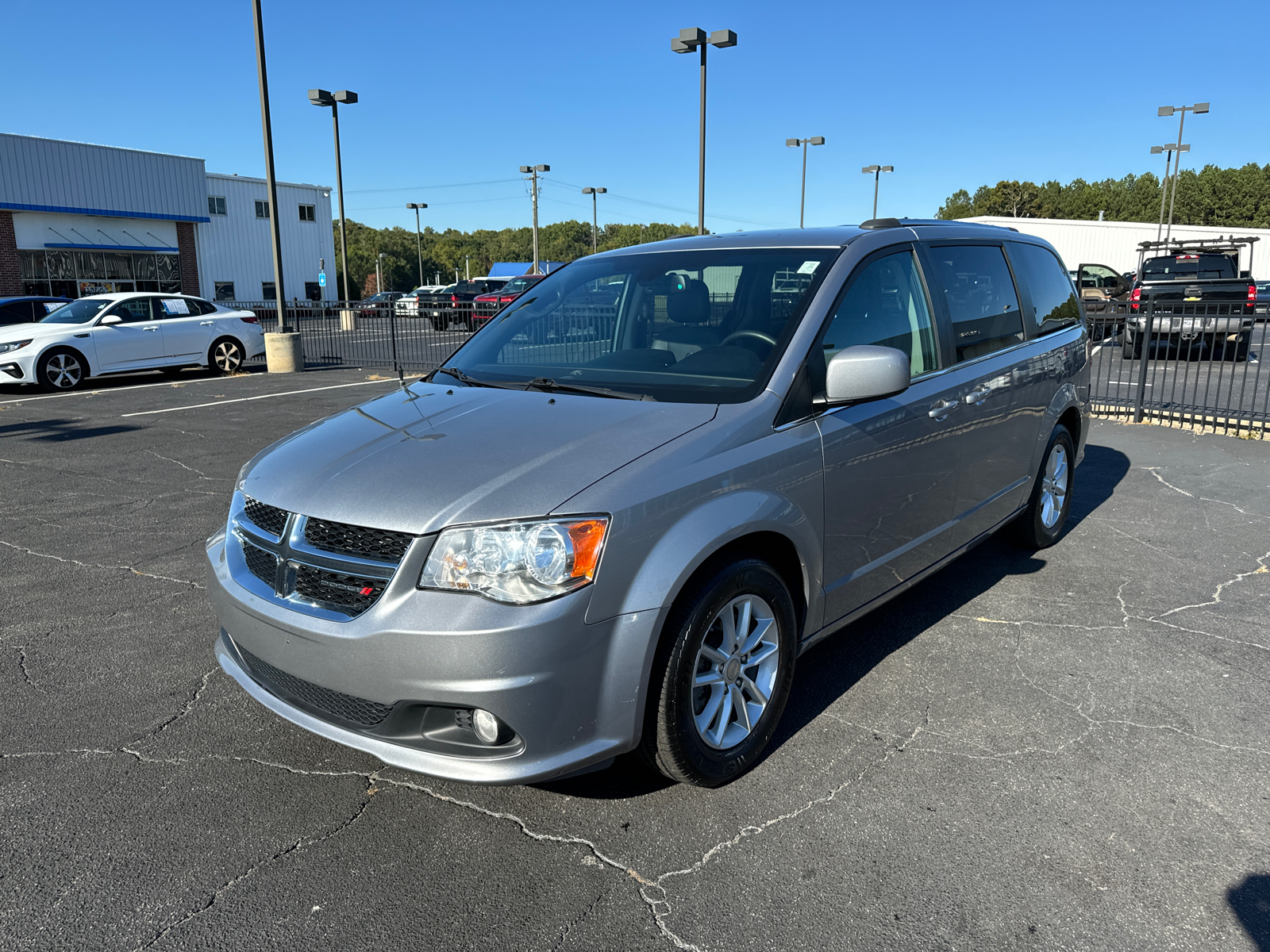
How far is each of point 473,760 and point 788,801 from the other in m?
1.10

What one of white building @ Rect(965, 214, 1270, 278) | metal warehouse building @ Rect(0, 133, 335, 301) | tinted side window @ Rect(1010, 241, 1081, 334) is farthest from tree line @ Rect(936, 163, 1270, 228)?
tinted side window @ Rect(1010, 241, 1081, 334)

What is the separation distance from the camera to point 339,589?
2.68 meters

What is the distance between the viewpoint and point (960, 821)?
2902 mm

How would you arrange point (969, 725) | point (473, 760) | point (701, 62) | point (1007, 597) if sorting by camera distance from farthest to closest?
point (701, 62) < point (1007, 597) < point (969, 725) < point (473, 760)

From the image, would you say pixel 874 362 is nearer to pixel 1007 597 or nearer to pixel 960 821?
pixel 960 821

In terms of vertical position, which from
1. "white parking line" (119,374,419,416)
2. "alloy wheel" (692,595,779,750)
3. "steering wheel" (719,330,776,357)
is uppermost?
"steering wheel" (719,330,776,357)

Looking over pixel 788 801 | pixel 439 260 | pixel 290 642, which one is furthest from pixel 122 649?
pixel 439 260

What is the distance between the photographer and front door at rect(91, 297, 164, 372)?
14.9 m

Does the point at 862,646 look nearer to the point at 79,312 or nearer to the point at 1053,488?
the point at 1053,488

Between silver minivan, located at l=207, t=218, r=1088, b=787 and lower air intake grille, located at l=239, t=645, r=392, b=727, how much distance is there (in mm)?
13

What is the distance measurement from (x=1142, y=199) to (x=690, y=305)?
12590 centimetres

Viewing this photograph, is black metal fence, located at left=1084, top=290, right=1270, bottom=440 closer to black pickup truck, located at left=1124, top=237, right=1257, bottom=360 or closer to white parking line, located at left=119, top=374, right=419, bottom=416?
black pickup truck, located at left=1124, top=237, right=1257, bottom=360

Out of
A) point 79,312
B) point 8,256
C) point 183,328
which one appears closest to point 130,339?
point 79,312

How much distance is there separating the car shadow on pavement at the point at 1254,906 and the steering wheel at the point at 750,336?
2188mm
